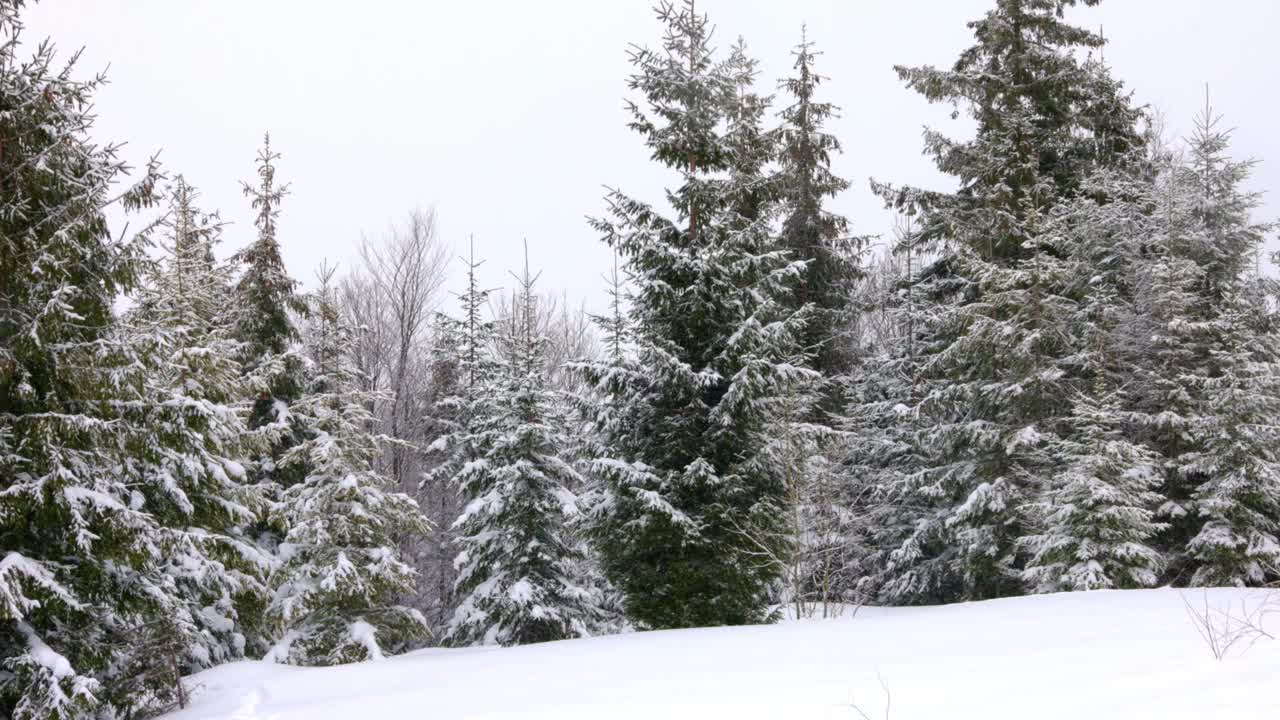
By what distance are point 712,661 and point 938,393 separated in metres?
11.6

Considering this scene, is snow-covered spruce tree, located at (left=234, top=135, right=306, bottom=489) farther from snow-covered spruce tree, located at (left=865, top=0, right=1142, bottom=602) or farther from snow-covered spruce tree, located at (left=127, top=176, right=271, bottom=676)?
snow-covered spruce tree, located at (left=865, top=0, right=1142, bottom=602)

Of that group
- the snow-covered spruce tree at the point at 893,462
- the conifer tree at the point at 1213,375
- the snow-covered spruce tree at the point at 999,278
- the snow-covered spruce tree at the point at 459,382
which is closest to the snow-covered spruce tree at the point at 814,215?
the snow-covered spruce tree at the point at 893,462

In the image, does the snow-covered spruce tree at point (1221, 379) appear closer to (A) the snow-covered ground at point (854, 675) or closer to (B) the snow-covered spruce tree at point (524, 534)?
(A) the snow-covered ground at point (854, 675)

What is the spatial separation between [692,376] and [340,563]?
5.91m

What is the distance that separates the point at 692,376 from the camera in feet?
39.3

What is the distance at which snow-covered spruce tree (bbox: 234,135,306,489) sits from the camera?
47.3 feet

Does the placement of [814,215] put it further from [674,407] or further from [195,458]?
[195,458]

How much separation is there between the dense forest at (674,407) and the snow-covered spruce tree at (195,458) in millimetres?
57

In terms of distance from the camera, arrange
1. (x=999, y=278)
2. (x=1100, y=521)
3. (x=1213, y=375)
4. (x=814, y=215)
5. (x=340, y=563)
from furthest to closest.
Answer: (x=814, y=215) → (x=999, y=278) → (x=1213, y=375) → (x=340, y=563) → (x=1100, y=521)

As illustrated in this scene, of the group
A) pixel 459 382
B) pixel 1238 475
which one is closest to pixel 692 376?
pixel 1238 475

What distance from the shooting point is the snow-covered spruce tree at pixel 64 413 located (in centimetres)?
646

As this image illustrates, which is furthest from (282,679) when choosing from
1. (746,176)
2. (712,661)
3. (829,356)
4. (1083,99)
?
(1083,99)

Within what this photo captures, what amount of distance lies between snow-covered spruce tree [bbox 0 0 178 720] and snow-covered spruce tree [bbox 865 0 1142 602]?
12.9 m

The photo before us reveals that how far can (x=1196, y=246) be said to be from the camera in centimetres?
1473
